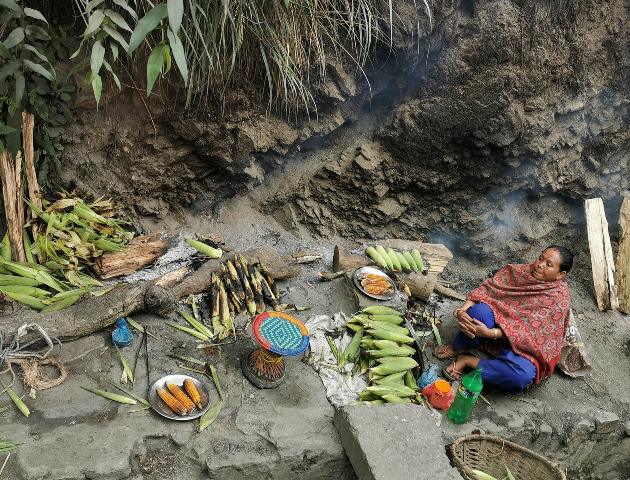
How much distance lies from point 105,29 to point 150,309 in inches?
101

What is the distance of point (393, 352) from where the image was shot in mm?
4363

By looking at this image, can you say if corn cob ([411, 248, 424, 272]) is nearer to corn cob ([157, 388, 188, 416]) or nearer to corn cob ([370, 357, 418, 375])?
corn cob ([370, 357, 418, 375])

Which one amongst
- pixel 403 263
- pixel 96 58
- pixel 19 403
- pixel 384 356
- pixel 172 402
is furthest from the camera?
pixel 403 263

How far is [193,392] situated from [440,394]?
2048 mm

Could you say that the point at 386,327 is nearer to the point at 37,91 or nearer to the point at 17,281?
the point at 17,281

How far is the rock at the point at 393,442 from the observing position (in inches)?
125

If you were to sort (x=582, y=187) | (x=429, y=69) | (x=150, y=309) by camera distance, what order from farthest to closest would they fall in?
(x=582, y=187)
(x=429, y=69)
(x=150, y=309)

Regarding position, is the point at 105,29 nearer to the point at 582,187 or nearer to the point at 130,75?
the point at 130,75

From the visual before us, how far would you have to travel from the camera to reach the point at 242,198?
6516 mm

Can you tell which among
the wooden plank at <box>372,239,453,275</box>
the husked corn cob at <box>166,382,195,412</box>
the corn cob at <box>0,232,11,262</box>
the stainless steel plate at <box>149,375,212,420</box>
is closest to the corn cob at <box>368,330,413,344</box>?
the wooden plank at <box>372,239,453,275</box>

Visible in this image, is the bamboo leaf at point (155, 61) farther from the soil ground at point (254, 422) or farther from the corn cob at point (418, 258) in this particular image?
the corn cob at point (418, 258)

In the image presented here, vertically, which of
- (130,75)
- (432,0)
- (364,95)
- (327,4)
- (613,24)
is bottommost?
(130,75)

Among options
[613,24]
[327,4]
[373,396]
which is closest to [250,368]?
[373,396]

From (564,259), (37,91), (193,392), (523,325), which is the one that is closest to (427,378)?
(523,325)
